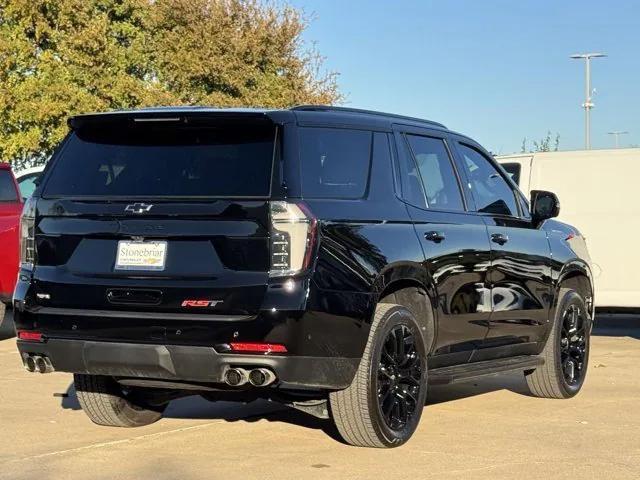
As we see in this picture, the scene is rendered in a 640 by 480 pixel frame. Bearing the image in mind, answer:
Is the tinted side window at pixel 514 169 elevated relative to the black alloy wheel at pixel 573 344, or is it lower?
elevated

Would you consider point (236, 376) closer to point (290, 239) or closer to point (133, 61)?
point (290, 239)

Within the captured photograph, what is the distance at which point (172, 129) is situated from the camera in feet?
23.1

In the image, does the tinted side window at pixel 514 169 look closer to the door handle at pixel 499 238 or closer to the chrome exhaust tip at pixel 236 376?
the door handle at pixel 499 238

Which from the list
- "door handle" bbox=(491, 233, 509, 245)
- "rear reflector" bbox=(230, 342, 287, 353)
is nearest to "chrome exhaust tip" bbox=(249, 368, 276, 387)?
"rear reflector" bbox=(230, 342, 287, 353)

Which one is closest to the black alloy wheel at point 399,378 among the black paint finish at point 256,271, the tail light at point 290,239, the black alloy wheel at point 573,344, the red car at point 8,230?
the black paint finish at point 256,271

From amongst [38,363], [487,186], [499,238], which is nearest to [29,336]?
[38,363]

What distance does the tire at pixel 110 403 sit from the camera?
25.6ft

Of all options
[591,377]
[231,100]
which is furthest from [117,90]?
[591,377]

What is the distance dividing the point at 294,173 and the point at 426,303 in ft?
4.70

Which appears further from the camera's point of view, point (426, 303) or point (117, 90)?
point (117, 90)

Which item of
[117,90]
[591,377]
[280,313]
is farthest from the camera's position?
[117,90]

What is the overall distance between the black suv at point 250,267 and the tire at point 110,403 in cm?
1

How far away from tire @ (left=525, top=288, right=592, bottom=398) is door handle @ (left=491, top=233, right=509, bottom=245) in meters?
1.03

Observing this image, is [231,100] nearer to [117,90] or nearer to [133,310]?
[117,90]
